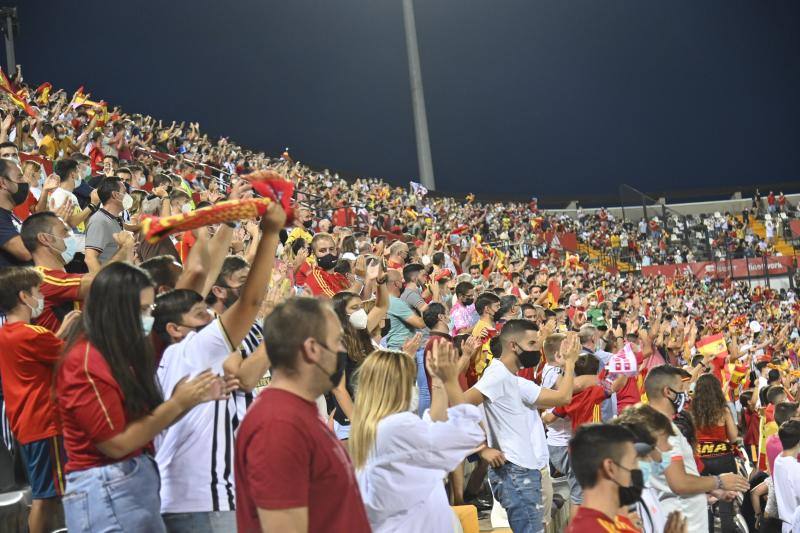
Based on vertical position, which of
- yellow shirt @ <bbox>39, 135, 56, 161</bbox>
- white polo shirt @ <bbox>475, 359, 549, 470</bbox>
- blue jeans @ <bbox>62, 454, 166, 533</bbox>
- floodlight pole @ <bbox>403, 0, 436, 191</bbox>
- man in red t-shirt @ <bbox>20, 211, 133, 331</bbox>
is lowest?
blue jeans @ <bbox>62, 454, 166, 533</bbox>

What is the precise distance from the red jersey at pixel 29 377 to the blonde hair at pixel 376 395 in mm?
1179

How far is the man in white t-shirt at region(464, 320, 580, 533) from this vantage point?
4.95 meters

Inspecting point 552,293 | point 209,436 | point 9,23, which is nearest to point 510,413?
point 209,436

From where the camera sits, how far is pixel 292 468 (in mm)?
2193

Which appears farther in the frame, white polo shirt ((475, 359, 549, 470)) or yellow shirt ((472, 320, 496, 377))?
yellow shirt ((472, 320, 496, 377))

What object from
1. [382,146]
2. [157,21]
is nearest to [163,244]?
[157,21]

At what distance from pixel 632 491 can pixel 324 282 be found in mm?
4638

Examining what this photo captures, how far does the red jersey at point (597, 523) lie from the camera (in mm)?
2838

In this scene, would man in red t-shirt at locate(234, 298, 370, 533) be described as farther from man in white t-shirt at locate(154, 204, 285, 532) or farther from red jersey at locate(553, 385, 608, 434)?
red jersey at locate(553, 385, 608, 434)

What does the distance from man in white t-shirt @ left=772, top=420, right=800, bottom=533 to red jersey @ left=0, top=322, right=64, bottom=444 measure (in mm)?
4904

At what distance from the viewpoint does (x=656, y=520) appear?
384 centimetres

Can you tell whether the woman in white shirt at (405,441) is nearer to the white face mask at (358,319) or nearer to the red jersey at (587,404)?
the white face mask at (358,319)

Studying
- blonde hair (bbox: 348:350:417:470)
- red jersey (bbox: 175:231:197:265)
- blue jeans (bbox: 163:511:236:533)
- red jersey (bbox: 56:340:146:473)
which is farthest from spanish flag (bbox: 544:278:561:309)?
red jersey (bbox: 56:340:146:473)

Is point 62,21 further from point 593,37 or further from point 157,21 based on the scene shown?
point 593,37
